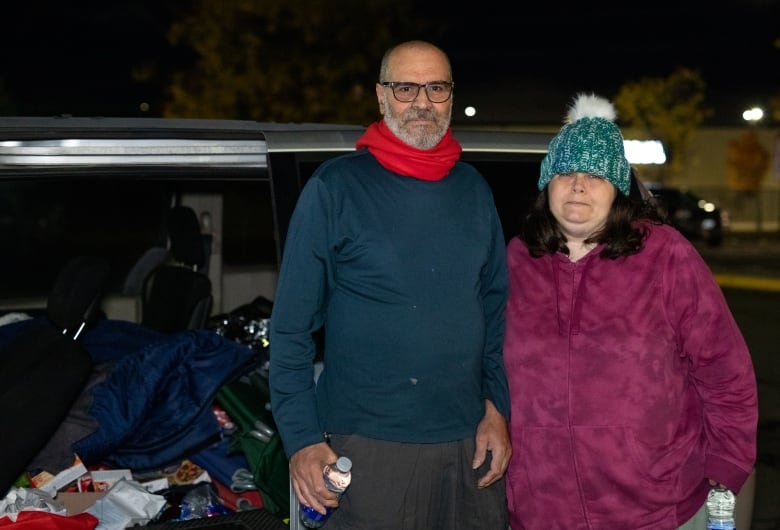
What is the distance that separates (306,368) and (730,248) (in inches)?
1115

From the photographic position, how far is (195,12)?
1355 inches

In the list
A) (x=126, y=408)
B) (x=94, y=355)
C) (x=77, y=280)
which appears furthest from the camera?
(x=94, y=355)

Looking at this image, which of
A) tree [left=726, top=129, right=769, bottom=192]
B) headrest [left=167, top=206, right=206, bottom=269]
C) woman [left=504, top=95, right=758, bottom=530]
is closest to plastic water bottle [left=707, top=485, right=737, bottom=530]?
woman [left=504, top=95, right=758, bottom=530]

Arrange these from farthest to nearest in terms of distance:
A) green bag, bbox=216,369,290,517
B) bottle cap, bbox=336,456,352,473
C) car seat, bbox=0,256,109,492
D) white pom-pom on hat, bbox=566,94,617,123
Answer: green bag, bbox=216,369,290,517, car seat, bbox=0,256,109,492, white pom-pom on hat, bbox=566,94,617,123, bottle cap, bbox=336,456,352,473

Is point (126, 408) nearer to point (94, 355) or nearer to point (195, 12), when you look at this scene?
point (94, 355)

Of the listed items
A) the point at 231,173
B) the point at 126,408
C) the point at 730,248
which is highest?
the point at 231,173

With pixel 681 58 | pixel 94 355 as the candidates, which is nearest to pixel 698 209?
pixel 94 355

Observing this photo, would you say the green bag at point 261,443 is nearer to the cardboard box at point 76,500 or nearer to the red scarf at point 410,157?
the cardboard box at point 76,500

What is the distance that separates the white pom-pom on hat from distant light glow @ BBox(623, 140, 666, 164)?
0.58 metres

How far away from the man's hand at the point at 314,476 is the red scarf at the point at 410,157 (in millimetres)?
754

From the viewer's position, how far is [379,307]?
277 centimetres

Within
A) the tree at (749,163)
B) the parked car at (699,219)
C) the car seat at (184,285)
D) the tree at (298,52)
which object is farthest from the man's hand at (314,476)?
the tree at (749,163)

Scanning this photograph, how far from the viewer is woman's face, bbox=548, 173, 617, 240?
2836 millimetres

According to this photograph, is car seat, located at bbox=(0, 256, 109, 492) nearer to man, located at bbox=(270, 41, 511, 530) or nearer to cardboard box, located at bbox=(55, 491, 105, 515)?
cardboard box, located at bbox=(55, 491, 105, 515)
